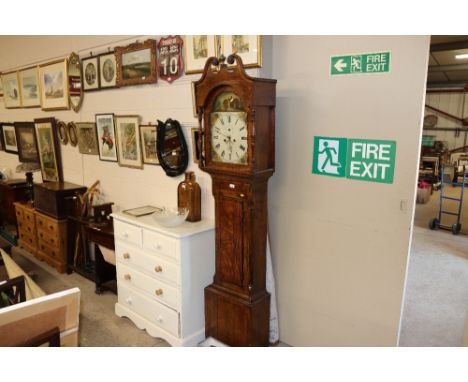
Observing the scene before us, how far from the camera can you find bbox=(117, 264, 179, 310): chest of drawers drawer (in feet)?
9.19

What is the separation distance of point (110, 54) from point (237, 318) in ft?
8.61

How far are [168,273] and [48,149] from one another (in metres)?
3.00

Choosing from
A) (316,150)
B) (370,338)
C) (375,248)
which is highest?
(316,150)

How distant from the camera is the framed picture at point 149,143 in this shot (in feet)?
11.2

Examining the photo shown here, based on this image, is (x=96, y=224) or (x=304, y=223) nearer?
(x=304, y=223)

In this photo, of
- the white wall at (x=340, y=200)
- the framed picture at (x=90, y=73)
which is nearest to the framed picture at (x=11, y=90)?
the framed picture at (x=90, y=73)

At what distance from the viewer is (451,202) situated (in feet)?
25.4

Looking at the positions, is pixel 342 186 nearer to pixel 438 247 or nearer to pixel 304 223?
pixel 304 223

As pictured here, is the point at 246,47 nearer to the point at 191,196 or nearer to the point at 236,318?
the point at 191,196

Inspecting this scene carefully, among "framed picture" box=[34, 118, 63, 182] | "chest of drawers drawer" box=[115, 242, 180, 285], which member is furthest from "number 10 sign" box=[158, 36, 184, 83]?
"framed picture" box=[34, 118, 63, 182]

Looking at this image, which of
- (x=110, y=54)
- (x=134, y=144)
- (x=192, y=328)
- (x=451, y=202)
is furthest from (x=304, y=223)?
(x=451, y=202)

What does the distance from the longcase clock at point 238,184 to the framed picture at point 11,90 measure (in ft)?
13.0

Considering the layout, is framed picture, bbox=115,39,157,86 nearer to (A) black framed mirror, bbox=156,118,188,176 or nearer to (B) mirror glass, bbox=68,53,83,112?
(A) black framed mirror, bbox=156,118,188,176

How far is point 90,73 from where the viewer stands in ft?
12.9
